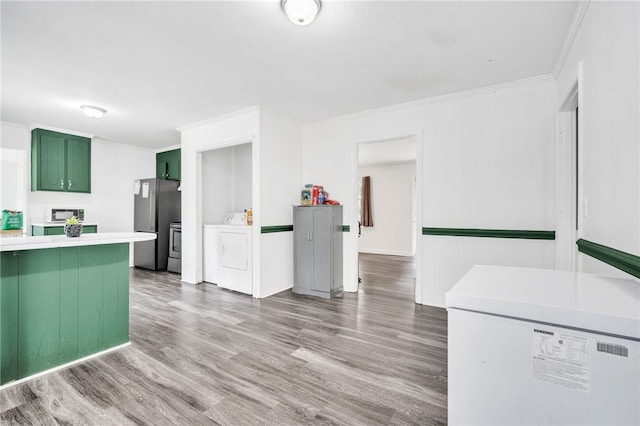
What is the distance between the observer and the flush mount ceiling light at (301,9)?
1.89 m

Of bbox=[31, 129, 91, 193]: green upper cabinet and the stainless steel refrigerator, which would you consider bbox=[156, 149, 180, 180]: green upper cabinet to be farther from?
bbox=[31, 129, 91, 193]: green upper cabinet

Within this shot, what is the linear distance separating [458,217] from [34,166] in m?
6.14

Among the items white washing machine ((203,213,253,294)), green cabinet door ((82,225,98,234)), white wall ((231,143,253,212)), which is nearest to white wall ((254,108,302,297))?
white washing machine ((203,213,253,294))

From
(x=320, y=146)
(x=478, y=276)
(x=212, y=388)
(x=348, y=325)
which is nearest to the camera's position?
(x=478, y=276)

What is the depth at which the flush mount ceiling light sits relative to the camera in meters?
1.89

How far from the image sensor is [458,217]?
343 cm

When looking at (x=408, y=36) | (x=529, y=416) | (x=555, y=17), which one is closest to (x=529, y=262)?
(x=555, y=17)

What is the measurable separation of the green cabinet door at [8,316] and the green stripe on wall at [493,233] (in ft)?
11.9

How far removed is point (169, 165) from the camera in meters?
6.14

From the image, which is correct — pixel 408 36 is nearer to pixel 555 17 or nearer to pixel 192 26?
pixel 555 17

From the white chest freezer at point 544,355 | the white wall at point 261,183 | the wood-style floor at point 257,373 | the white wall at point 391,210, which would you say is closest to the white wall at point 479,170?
the wood-style floor at point 257,373

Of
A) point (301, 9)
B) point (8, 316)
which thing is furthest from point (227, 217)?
point (301, 9)

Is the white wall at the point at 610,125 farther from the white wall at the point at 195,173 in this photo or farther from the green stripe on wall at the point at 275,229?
the white wall at the point at 195,173

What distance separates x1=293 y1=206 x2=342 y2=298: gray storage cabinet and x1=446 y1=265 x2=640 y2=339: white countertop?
107 inches
